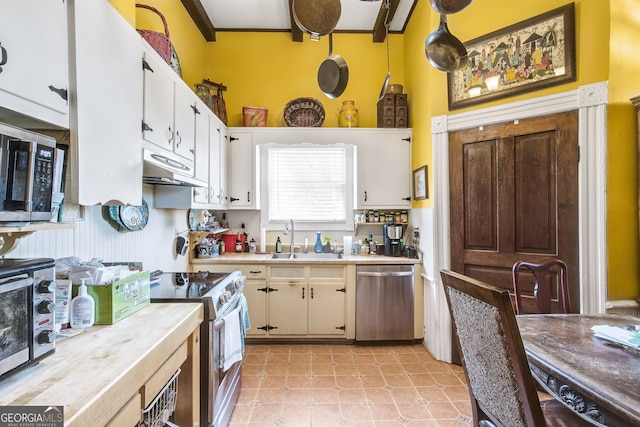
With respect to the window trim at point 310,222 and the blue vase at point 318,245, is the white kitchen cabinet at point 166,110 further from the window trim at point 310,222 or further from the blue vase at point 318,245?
the blue vase at point 318,245

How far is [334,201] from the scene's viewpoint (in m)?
3.60

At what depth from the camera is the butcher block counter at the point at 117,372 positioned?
2.48 feet

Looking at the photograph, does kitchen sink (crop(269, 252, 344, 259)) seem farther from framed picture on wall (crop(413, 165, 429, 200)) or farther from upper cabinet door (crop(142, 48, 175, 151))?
upper cabinet door (crop(142, 48, 175, 151))

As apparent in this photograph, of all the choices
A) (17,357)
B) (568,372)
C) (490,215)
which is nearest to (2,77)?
(17,357)

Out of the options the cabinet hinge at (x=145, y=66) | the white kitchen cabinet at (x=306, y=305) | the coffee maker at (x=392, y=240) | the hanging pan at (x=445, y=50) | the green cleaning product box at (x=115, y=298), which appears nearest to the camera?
the green cleaning product box at (x=115, y=298)

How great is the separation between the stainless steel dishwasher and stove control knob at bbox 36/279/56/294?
248cm

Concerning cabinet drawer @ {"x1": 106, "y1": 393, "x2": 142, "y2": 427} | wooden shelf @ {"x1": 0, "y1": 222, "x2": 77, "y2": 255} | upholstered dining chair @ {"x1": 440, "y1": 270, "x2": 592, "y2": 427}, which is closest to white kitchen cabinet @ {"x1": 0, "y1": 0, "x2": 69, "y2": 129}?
wooden shelf @ {"x1": 0, "y1": 222, "x2": 77, "y2": 255}

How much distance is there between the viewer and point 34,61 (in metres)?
0.93

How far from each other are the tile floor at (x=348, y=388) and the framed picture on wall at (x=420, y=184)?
1552 millimetres

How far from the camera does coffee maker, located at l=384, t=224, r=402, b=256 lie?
3.29 metres

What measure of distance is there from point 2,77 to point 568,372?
6.50 ft

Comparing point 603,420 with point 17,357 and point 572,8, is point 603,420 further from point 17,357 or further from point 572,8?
point 572,8

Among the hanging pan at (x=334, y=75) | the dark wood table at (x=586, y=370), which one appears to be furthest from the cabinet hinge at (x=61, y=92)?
the dark wood table at (x=586, y=370)

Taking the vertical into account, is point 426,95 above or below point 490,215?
above
